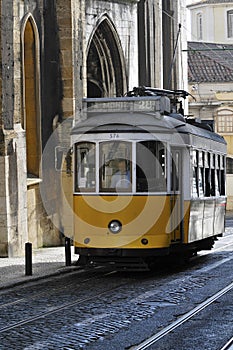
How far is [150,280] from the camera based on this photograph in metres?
20.7

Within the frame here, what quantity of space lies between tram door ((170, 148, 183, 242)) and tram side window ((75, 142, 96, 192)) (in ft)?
5.07

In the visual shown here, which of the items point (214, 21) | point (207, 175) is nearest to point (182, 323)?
point (207, 175)

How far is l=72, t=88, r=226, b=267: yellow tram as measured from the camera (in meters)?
20.5

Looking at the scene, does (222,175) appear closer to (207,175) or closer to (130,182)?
(207,175)

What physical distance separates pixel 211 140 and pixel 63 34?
30.2ft

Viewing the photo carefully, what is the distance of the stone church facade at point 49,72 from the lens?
88.8 ft

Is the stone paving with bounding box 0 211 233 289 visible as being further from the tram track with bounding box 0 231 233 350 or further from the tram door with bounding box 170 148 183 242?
the tram door with bounding box 170 148 183 242

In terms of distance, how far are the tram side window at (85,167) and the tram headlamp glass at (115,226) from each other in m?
0.78

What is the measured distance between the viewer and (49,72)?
107 ft

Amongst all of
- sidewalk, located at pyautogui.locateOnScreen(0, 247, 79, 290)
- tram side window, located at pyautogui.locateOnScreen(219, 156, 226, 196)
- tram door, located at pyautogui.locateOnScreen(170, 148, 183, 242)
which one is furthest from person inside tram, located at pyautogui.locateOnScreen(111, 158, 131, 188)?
tram side window, located at pyautogui.locateOnScreen(219, 156, 226, 196)

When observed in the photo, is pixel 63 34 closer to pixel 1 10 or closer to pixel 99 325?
pixel 1 10

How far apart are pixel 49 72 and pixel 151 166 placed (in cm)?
1231

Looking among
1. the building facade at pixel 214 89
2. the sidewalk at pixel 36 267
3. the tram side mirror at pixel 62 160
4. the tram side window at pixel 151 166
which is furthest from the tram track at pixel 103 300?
the building facade at pixel 214 89

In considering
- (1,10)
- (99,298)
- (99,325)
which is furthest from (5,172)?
(99,325)
